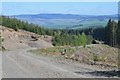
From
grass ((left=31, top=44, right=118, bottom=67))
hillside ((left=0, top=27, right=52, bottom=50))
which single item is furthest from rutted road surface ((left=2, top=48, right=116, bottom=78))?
hillside ((left=0, top=27, right=52, bottom=50))

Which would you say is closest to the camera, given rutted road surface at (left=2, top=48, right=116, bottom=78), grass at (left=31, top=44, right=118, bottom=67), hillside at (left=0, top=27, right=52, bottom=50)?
rutted road surface at (left=2, top=48, right=116, bottom=78)

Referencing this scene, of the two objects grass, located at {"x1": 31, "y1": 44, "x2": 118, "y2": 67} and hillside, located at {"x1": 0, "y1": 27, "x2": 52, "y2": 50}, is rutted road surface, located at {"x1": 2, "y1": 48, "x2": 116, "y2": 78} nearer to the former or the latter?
grass, located at {"x1": 31, "y1": 44, "x2": 118, "y2": 67}

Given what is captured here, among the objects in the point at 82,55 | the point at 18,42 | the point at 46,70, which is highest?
the point at 46,70

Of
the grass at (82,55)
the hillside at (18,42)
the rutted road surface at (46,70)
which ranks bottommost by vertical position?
the hillside at (18,42)

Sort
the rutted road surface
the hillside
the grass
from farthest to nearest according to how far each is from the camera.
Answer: the hillside < the grass < the rutted road surface

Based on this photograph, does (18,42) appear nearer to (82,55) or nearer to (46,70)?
(82,55)

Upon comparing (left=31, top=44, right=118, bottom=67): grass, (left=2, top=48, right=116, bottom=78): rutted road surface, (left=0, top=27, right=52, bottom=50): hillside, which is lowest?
(left=0, top=27, right=52, bottom=50): hillside

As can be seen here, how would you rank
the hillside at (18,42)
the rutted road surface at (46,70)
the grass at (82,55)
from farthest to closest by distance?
the hillside at (18,42) → the grass at (82,55) → the rutted road surface at (46,70)

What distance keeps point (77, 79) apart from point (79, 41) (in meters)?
118

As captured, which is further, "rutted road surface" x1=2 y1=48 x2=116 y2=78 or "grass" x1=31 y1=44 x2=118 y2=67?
"grass" x1=31 y1=44 x2=118 y2=67

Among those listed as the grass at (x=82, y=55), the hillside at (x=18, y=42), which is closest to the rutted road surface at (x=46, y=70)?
the grass at (x=82, y=55)

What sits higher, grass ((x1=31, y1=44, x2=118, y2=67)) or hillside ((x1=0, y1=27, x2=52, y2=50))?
grass ((x1=31, y1=44, x2=118, y2=67))

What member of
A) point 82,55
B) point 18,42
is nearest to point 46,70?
point 82,55

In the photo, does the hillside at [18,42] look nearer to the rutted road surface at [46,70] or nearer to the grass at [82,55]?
the grass at [82,55]
